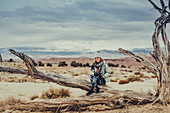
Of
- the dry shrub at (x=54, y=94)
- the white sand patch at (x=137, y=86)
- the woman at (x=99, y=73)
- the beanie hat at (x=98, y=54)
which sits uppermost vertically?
the beanie hat at (x=98, y=54)

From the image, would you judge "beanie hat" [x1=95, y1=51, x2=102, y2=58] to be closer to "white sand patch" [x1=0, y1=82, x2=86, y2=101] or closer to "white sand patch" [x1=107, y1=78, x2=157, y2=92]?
"white sand patch" [x1=0, y1=82, x2=86, y2=101]

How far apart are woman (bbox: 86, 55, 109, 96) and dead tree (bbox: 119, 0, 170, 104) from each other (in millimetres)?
1036

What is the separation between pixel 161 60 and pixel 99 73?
271 cm

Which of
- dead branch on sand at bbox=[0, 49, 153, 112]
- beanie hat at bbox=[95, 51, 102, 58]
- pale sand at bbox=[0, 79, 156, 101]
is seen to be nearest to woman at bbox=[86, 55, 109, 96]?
beanie hat at bbox=[95, 51, 102, 58]

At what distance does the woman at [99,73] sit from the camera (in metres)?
8.66

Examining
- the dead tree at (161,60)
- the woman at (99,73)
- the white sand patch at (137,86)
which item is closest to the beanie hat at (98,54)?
the woman at (99,73)

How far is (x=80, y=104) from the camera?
8.59m

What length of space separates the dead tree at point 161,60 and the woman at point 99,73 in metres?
1.04

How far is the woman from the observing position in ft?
28.4

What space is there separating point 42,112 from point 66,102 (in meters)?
1.04

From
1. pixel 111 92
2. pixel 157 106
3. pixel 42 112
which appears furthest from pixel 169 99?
pixel 42 112

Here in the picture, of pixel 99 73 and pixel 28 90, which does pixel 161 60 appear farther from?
pixel 28 90

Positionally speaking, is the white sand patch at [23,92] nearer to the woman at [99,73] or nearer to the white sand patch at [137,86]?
the white sand patch at [137,86]

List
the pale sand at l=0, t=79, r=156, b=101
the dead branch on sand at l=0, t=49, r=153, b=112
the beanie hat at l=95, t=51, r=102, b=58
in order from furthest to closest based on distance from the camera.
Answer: the pale sand at l=0, t=79, r=156, b=101
the beanie hat at l=95, t=51, r=102, b=58
the dead branch on sand at l=0, t=49, r=153, b=112
